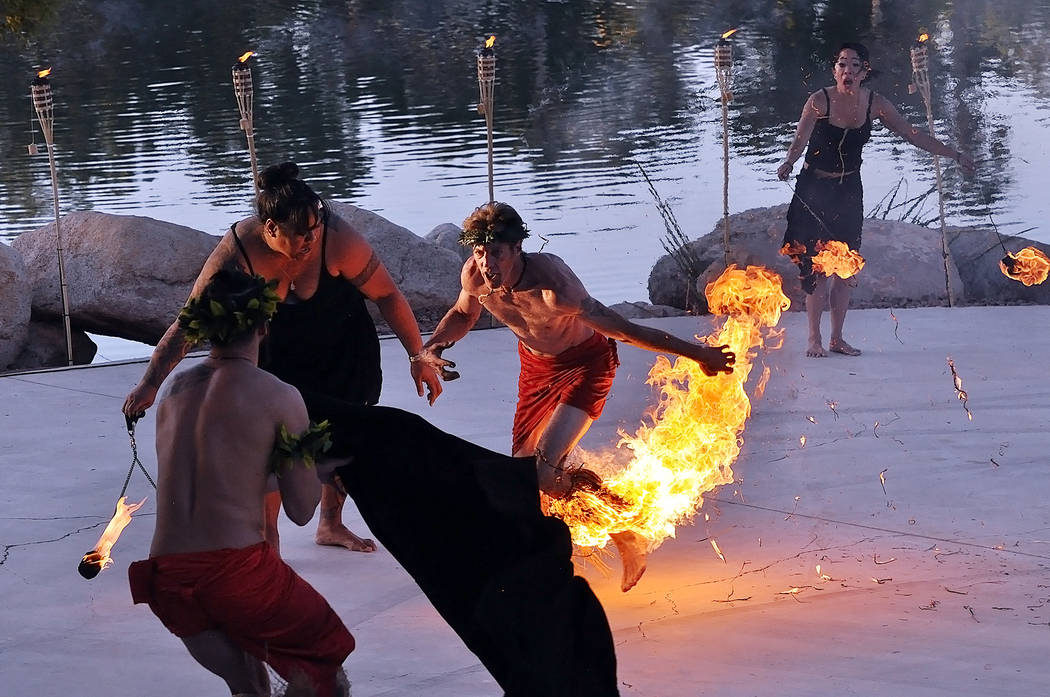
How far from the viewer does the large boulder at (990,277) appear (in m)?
10.7

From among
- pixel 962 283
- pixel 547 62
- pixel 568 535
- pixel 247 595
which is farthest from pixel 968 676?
pixel 547 62

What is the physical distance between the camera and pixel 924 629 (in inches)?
172

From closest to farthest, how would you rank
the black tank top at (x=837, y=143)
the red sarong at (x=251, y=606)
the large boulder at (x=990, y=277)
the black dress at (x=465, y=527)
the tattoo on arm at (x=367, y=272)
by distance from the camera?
the red sarong at (x=251, y=606)
the black dress at (x=465, y=527)
the tattoo on arm at (x=367, y=272)
the black tank top at (x=837, y=143)
the large boulder at (x=990, y=277)

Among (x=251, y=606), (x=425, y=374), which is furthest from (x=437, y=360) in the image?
(x=251, y=606)

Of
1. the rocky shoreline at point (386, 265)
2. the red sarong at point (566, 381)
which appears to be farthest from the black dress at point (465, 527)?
the rocky shoreline at point (386, 265)

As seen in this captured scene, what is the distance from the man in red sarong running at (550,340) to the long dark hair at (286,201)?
551 mm

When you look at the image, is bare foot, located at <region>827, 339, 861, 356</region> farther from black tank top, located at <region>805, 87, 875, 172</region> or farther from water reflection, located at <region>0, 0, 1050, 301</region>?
water reflection, located at <region>0, 0, 1050, 301</region>

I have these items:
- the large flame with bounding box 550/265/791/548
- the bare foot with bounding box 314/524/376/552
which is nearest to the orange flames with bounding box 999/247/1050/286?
the large flame with bounding box 550/265/791/548

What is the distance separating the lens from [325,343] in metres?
5.31

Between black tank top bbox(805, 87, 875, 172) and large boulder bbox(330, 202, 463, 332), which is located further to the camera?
large boulder bbox(330, 202, 463, 332)

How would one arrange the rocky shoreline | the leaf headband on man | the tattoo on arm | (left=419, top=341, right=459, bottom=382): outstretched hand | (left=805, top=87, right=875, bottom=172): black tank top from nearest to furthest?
the leaf headband on man, (left=419, top=341, right=459, bottom=382): outstretched hand, the tattoo on arm, (left=805, top=87, right=875, bottom=172): black tank top, the rocky shoreline

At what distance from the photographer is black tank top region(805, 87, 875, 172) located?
8.22m

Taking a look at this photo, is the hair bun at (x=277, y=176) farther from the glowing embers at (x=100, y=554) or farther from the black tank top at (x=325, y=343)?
the glowing embers at (x=100, y=554)

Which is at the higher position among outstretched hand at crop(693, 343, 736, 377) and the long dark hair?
the long dark hair
